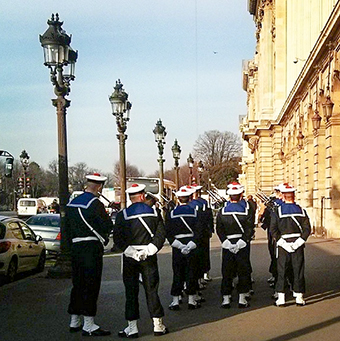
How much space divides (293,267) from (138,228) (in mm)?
3137

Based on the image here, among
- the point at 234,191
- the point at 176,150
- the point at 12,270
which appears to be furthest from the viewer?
the point at 176,150

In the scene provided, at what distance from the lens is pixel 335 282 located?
1357 cm

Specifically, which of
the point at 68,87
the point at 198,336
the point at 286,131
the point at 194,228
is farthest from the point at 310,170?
the point at 198,336

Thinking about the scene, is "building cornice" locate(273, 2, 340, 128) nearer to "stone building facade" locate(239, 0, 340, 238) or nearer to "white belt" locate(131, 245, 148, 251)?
"stone building facade" locate(239, 0, 340, 238)

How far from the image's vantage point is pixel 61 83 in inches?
601

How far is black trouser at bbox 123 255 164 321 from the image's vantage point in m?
8.59

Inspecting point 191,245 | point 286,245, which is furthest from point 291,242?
point 191,245

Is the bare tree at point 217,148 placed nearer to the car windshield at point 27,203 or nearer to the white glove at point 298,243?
the car windshield at point 27,203

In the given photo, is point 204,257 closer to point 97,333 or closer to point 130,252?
point 130,252

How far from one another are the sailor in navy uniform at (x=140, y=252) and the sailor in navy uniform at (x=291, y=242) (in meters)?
2.63

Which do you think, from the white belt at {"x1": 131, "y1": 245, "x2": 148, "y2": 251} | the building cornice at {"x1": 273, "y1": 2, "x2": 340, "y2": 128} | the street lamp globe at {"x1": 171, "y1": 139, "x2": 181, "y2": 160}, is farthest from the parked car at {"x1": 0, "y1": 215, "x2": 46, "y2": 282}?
the street lamp globe at {"x1": 171, "y1": 139, "x2": 181, "y2": 160}

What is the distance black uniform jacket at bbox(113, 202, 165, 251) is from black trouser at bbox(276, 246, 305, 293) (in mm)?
2699

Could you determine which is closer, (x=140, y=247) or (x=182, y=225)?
(x=140, y=247)

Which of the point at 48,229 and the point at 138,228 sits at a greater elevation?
the point at 138,228
